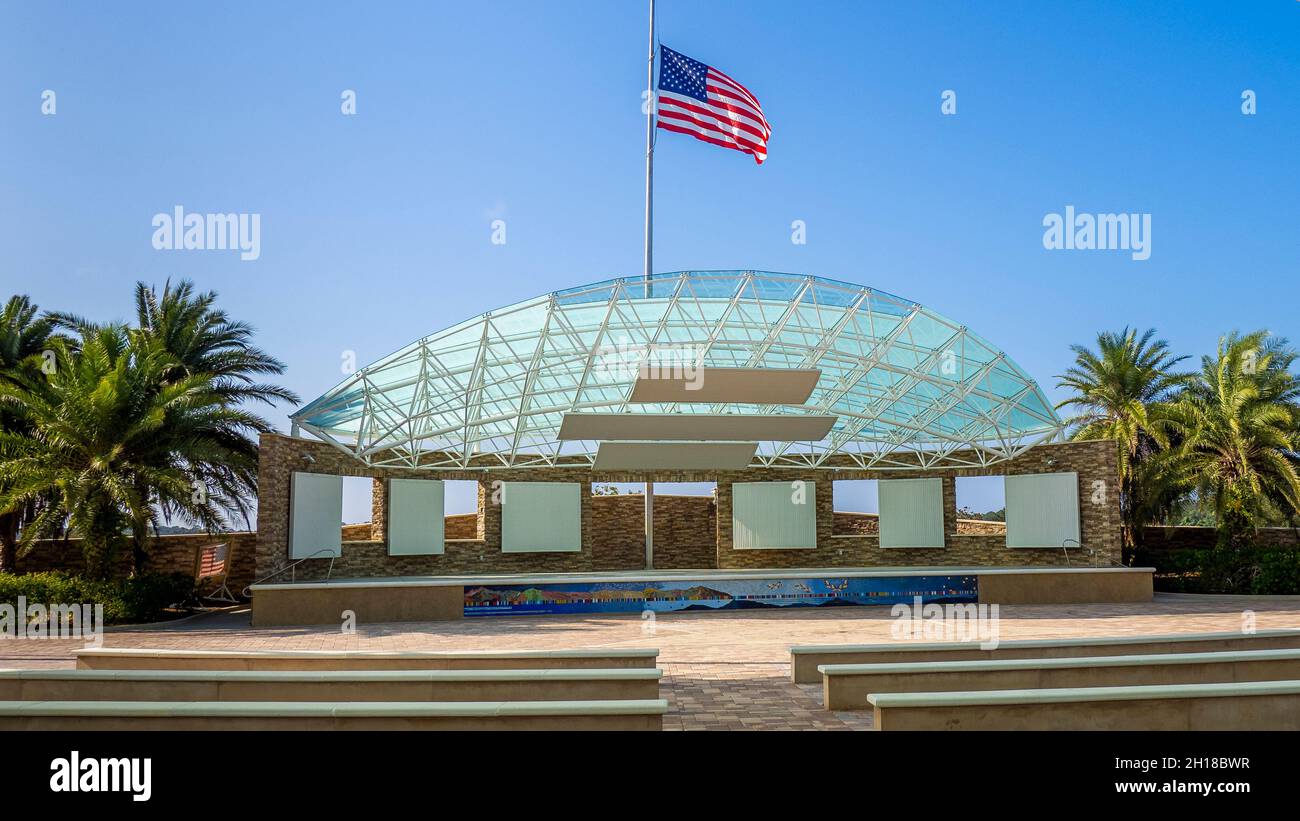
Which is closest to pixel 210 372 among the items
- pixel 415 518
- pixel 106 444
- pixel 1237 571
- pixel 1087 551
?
pixel 106 444

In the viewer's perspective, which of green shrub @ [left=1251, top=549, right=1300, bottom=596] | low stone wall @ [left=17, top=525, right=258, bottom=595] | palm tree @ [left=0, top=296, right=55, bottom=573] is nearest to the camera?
palm tree @ [left=0, top=296, right=55, bottom=573]

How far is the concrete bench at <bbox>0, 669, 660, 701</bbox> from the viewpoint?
8.50 meters

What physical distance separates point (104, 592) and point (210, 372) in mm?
6416

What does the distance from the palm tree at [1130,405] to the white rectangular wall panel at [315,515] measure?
2363 centimetres

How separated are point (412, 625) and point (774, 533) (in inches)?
594

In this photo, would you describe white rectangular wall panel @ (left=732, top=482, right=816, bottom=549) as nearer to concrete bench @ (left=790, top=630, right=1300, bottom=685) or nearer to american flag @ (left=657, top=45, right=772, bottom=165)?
american flag @ (left=657, top=45, right=772, bottom=165)

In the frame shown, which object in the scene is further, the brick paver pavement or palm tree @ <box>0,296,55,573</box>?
palm tree @ <box>0,296,55,573</box>

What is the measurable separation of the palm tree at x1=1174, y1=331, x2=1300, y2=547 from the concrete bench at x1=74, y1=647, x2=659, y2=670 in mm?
23066

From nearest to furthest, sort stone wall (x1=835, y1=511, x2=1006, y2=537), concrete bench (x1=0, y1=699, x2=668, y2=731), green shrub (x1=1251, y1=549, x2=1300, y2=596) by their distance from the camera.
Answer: concrete bench (x1=0, y1=699, x2=668, y2=731) < green shrub (x1=1251, y1=549, x2=1300, y2=596) < stone wall (x1=835, y1=511, x2=1006, y2=537)

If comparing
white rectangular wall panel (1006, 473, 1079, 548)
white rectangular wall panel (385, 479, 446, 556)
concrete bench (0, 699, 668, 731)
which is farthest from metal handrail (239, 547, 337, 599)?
white rectangular wall panel (1006, 473, 1079, 548)

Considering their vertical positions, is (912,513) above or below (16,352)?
below

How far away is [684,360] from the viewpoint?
76.2 feet

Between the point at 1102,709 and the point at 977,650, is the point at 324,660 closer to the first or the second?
the point at 977,650
